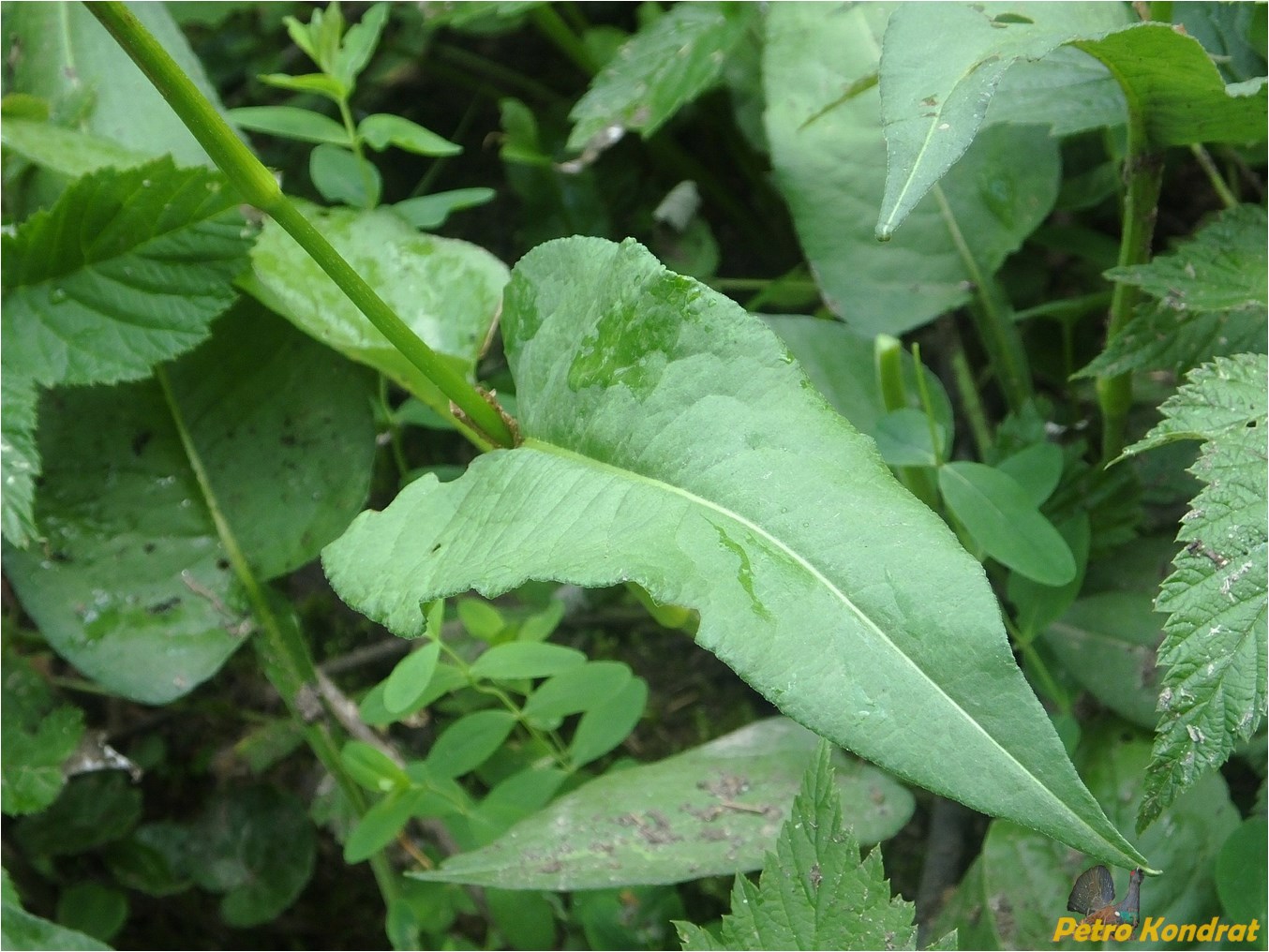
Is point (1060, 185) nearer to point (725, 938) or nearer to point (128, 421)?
point (725, 938)

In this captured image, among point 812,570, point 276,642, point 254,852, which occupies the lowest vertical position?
point 254,852

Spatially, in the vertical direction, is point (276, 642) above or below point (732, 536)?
below

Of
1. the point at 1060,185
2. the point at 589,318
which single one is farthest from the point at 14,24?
the point at 1060,185

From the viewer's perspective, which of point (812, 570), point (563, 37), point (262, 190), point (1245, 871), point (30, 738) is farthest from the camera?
point (563, 37)

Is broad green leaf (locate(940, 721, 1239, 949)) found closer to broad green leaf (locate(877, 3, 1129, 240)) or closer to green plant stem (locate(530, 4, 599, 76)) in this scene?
broad green leaf (locate(877, 3, 1129, 240))

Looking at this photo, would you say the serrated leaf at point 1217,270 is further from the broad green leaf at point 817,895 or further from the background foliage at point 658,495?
the broad green leaf at point 817,895

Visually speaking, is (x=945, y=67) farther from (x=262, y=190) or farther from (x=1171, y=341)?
(x=262, y=190)

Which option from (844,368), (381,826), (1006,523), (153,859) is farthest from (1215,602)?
(153,859)

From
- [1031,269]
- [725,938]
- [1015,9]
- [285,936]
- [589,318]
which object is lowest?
[285,936]
